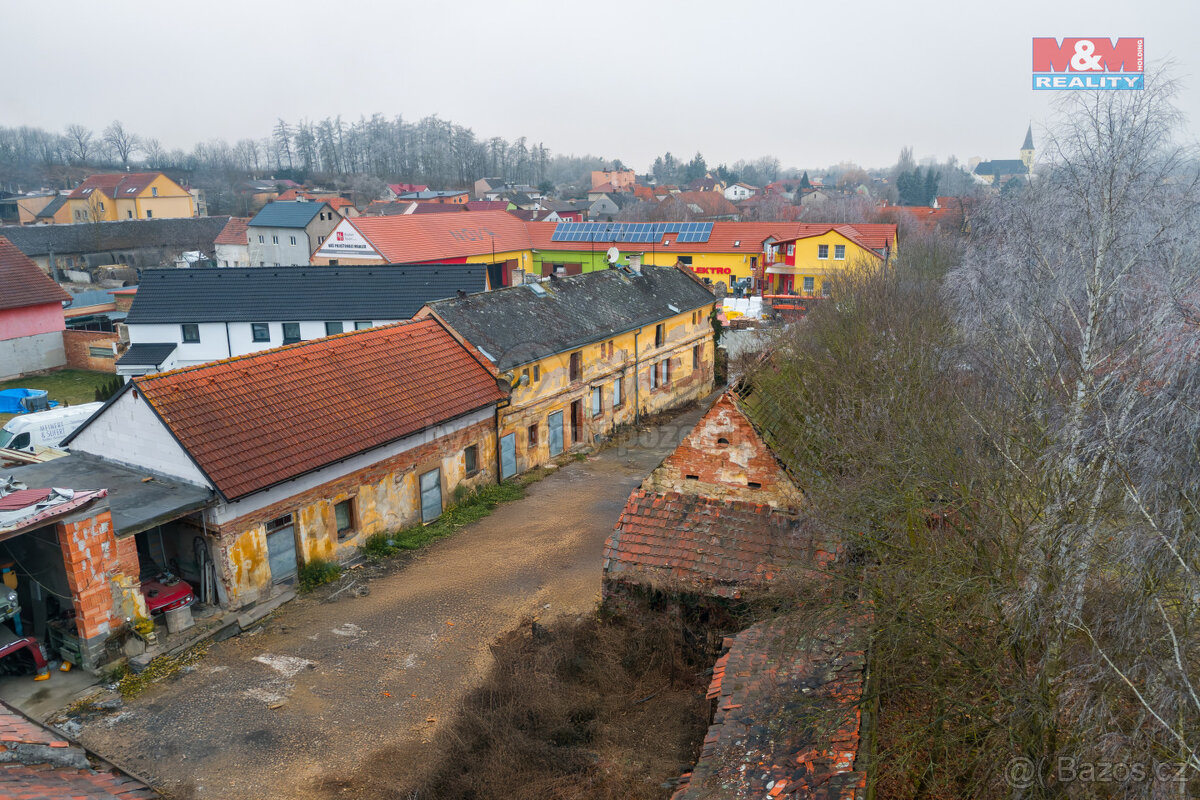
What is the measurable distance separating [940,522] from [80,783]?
1008 cm

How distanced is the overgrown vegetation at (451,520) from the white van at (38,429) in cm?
1265

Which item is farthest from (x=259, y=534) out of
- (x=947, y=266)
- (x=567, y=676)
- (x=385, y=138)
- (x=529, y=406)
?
(x=385, y=138)

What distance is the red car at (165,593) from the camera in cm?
1438

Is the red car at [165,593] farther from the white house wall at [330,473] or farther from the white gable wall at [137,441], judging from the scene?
the white gable wall at [137,441]

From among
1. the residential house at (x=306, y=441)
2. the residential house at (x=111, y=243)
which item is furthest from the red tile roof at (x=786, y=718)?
the residential house at (x=111, y=243)

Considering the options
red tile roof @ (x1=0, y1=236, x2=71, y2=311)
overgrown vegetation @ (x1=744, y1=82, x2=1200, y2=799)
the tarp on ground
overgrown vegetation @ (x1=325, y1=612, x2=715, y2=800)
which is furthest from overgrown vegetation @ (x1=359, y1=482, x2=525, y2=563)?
red tile roof @ (x1=0, y1=236, x2=71, y2=311)

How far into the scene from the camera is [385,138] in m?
158

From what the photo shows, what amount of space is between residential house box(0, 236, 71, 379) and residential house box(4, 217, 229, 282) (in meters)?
24.6

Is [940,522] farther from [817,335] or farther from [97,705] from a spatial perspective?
[97,705]

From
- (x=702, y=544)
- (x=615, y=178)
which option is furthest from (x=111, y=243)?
(x=615, y=178)

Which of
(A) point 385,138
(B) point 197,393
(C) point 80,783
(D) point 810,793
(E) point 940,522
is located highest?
(A) point 385,138

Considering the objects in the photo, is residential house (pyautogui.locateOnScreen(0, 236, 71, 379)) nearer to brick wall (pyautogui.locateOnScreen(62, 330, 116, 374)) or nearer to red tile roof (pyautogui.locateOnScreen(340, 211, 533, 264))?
brick wall (pyautogui.locateOnScreen(62, 330, 116, 374))

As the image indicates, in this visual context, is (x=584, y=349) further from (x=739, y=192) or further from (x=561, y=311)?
(x=739, y=192)

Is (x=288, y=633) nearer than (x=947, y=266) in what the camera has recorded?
Yes
